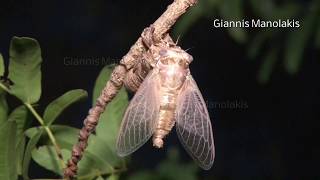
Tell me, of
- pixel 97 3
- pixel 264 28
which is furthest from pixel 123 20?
Answer: pixel 264 28

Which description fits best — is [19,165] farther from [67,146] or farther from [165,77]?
[165,77]

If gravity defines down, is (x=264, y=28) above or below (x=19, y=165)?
above

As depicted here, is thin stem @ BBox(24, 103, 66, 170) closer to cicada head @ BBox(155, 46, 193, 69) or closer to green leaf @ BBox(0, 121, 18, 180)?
green leaf @ BBox(0, 121, 18, 180)

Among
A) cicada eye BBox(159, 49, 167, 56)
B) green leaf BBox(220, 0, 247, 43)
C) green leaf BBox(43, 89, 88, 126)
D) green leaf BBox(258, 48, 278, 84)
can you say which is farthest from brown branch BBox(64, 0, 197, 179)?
green leaf BBox(258, 48, 278, 84)

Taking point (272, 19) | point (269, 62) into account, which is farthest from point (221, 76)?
point (272, 19)

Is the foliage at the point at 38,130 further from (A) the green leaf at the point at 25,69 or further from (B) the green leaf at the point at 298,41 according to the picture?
(B) the green leaf at the point at 298,41

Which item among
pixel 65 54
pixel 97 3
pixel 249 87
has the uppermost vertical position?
pixel 97 3

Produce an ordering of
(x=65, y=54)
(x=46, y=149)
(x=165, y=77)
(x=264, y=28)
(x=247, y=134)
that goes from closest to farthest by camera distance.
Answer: (x=165, y=77), (x=46, y=149), (x=264, y=28), (x=65, y=54), (x=247, y=134)
